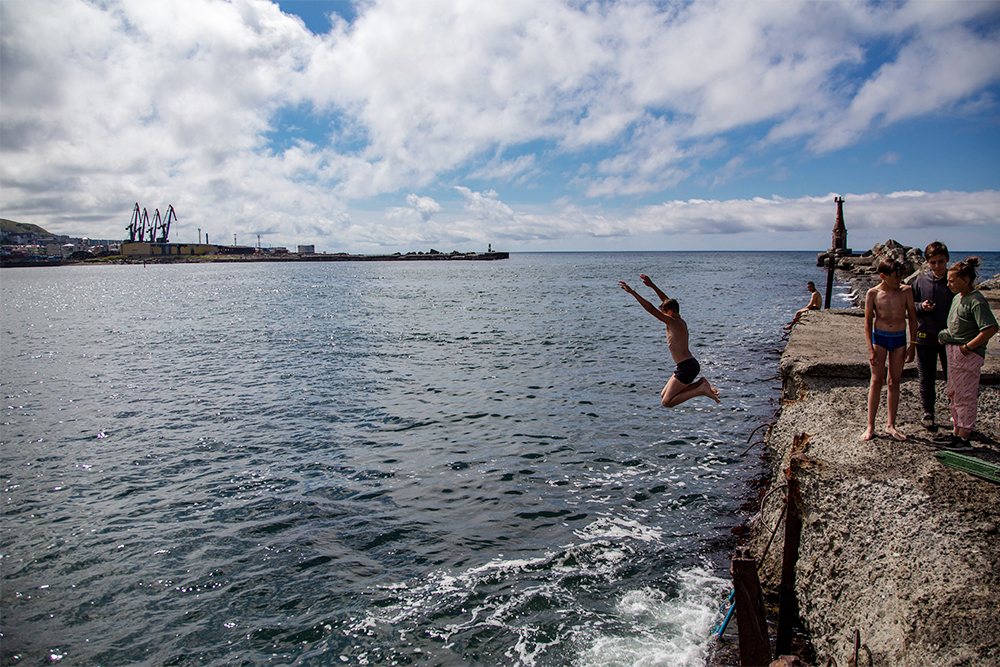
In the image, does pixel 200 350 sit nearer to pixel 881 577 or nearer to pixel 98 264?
pixel 881 577

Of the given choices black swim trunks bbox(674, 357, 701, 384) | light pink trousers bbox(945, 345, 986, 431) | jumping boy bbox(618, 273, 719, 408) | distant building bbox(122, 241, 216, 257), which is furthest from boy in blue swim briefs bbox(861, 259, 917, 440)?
distant building bbox(122, 241, 216, 257)

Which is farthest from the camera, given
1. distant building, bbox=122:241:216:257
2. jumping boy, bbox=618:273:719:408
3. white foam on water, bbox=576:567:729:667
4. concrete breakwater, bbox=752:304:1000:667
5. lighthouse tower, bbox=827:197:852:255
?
distant building, bbox=122:241:216:257

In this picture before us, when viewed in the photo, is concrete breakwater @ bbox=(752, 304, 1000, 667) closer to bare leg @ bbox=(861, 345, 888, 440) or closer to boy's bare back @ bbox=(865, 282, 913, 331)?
bare leg @ bbox=(861, 345, 888, 440)

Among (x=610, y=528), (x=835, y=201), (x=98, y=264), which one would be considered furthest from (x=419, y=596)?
(x=98, y=264)

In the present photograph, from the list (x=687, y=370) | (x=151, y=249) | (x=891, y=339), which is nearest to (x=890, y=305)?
(x=891, y=339)

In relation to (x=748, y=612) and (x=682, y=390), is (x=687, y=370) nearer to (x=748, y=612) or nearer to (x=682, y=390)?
(x=682, y=390)

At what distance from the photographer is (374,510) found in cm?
959

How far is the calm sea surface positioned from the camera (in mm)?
6582

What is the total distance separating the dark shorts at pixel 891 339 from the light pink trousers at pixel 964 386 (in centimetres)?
47

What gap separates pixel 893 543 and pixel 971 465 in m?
1.03

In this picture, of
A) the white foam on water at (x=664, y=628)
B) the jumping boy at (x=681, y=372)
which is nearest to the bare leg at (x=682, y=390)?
the jumping boy at (x=681, y=372)

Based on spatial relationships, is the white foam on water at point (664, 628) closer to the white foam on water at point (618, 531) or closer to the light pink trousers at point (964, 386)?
the white foam on water at point (618, 531)

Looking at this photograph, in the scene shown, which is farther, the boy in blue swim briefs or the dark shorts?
the dark shorts

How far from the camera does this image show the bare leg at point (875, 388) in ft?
19.7
